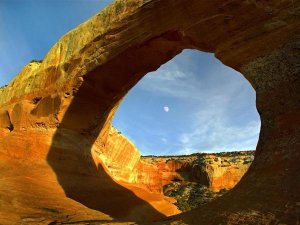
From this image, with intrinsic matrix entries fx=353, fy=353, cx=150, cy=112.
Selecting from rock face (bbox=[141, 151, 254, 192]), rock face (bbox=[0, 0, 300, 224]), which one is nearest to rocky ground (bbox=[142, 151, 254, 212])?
rock face (bbox=[141, 151, 254, 192])

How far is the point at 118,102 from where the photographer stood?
20.9 metres

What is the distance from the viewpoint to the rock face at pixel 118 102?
373 inches

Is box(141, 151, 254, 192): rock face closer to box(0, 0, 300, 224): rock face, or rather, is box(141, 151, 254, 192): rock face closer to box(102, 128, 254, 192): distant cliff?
box(102, 128, 254, 192): distant cliff

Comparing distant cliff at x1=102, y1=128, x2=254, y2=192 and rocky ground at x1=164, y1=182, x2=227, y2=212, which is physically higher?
distant cliff at x1=102, y1=128, x2=254, y2=192

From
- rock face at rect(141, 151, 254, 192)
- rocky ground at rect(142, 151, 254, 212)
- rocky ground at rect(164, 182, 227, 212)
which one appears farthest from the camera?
rock face at rect(141, 151, 254, 192)

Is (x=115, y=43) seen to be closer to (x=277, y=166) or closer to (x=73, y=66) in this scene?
(x=73, y=66)

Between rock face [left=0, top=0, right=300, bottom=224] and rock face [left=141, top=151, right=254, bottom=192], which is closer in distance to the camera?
rock face [left=0, top=0, right=300, bottom=224]

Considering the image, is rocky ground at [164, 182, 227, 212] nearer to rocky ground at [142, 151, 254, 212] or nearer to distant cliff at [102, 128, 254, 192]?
rocky ground at [142, 151, 254, 212]

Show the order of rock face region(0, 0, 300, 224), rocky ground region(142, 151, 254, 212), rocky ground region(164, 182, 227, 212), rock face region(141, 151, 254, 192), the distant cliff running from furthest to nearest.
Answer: rock face region(141, 151, 254, 192) → rocky ground region(142, 151, 254, 212) → rocky ground region(164, 182, 227, 212) → the distant cliff → rock face region(0, 0, 300, 224)

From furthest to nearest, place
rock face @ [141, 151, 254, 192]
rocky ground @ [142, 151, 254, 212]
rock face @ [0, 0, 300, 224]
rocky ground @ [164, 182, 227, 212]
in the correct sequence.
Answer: rock face @ [141, 151, 254, 192] < rocky ground @ [142, 151, 254, 212] < rocky ground @ [164, 182, 227, 212] < rock face @ [0, 0, 300, 224]

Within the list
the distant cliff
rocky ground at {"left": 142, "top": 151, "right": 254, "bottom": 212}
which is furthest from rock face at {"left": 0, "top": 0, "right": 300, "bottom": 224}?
rocky ground at {"left": 142, "top": 151, "right": 254, "bottom": 212}

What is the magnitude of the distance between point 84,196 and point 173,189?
33481 mm

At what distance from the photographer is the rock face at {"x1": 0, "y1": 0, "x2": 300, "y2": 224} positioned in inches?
373

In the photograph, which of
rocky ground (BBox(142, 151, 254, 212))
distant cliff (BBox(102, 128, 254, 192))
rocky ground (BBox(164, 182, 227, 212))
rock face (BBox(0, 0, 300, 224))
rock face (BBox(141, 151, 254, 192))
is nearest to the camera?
rock face (BBox(0, 0, 300, 224))
